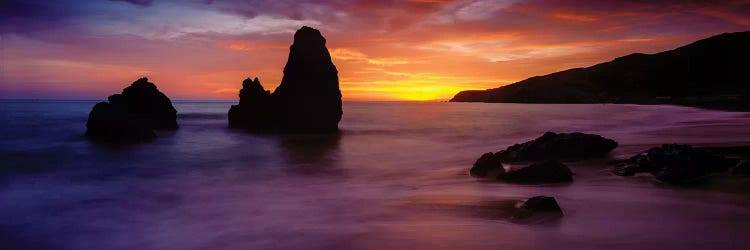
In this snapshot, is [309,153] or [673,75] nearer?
[309,153]

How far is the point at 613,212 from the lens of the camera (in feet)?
27.5

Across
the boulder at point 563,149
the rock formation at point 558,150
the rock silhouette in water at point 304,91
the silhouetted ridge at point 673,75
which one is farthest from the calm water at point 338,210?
the silhouetted ridge at point 673,75

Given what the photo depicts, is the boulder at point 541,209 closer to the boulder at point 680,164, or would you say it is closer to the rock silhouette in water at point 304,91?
the boulder at point 680,164

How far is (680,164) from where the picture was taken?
1067 centimetres

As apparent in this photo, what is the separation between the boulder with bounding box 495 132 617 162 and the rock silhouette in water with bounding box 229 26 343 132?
30582 millimetres

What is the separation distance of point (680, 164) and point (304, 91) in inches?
1426

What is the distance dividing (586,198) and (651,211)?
1.48 m

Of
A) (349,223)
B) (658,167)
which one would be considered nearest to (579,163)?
(658,167)

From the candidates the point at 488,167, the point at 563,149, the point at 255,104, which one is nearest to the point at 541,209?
the point at 488,167

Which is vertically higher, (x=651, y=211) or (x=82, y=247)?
(x=651, y=211)

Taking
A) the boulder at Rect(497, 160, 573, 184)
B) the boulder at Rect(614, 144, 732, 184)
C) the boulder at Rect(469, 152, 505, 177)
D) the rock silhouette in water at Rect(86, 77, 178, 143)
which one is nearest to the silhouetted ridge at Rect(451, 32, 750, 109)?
the rock silhouette in water at Rect(86, 77, 178, 143)

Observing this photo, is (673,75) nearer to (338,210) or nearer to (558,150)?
(558,150)

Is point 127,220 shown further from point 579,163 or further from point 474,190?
point 579,163

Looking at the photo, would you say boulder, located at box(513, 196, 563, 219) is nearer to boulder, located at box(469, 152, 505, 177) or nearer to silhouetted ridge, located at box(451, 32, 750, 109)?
boulder, located at box(469, 152, 505, 177)
